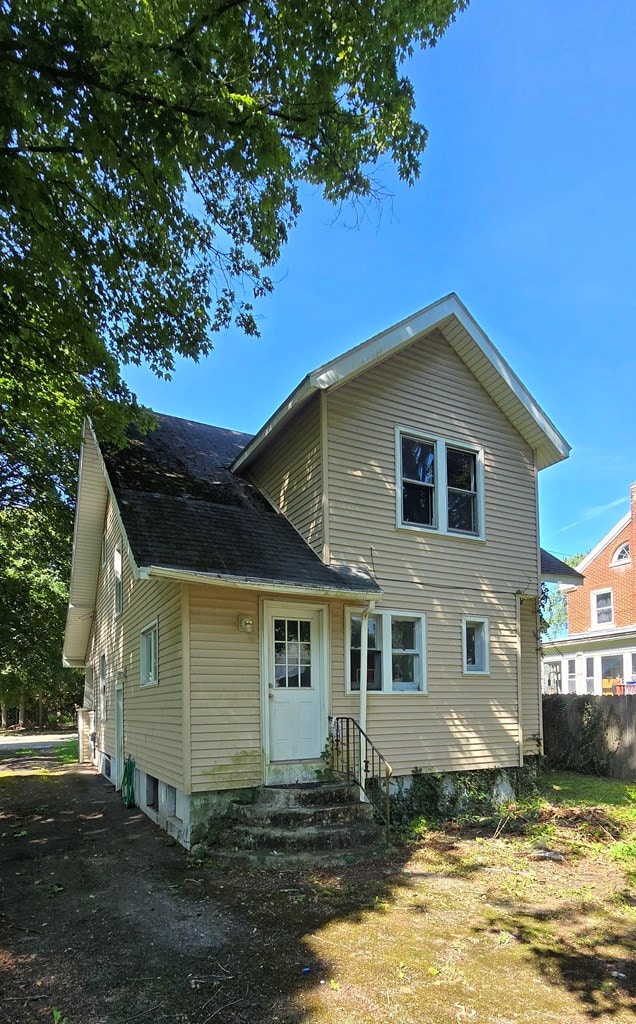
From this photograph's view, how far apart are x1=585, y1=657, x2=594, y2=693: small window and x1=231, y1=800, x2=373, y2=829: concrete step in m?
18.3

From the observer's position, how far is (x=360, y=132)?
6.69 metres

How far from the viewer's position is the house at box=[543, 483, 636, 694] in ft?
71.3

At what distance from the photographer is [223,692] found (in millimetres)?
7809

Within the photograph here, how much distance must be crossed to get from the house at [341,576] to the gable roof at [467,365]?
0.03m

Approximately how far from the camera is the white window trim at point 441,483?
9.85m

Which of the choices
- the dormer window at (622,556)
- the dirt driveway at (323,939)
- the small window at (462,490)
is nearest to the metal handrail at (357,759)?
the dirt driveway at (323,939)

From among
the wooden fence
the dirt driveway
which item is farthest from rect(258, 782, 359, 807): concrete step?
the wooden fence

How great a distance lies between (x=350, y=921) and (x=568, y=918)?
2042mm

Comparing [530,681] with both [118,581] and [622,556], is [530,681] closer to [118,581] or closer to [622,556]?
[118,581]

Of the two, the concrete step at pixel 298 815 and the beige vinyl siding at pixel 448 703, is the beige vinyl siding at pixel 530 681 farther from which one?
the concrete step at pixel 298 815

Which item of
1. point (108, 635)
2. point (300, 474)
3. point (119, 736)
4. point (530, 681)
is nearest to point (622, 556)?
point (530, 681)

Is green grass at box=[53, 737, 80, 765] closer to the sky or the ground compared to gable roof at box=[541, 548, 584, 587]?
closer to the ground

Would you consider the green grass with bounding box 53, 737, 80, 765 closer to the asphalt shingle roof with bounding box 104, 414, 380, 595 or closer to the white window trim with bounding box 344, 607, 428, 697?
the asphalt shingle roof with bounding box 104, 414, 380, 595

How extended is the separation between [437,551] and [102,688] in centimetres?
1019
